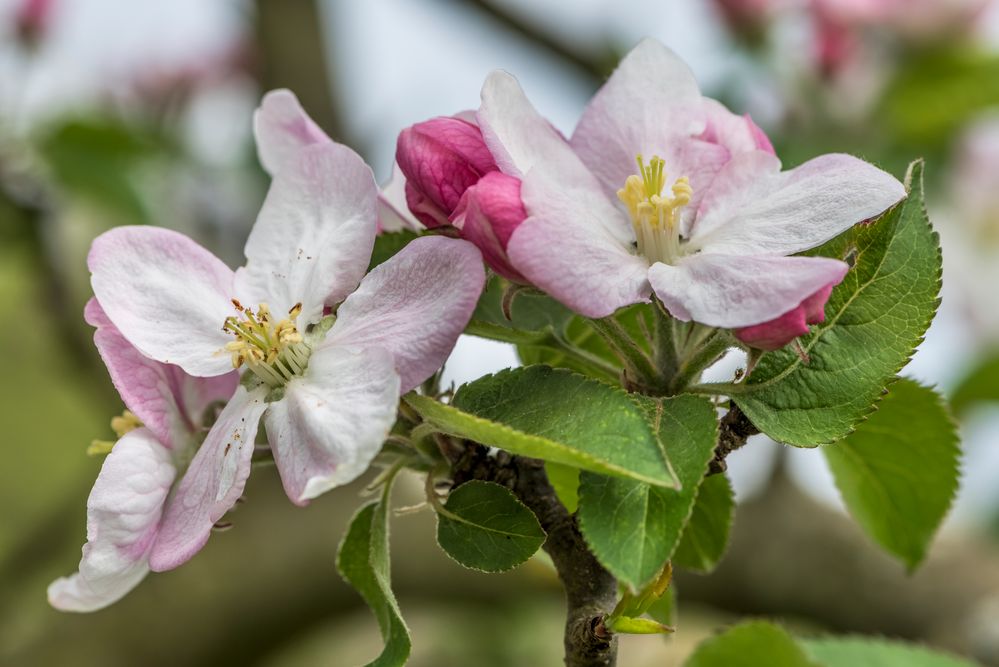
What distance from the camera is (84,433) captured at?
14.3ft

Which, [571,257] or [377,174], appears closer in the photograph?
[571,257]

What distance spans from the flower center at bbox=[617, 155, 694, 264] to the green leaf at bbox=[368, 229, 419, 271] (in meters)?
0.12

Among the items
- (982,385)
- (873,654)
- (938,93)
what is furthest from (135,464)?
(938,93)

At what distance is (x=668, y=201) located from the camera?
2.00 feet

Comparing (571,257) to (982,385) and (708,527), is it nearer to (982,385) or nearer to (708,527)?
(708,527)

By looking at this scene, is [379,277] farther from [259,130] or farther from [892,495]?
[892,495]

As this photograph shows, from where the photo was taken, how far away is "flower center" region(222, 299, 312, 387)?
61 centimetres

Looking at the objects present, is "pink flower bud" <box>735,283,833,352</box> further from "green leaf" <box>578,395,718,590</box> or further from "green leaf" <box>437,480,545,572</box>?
"green leaf" <box>437,480,545,572</box>

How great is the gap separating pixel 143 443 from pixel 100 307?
0.27 feet

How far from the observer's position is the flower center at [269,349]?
0.61 meters

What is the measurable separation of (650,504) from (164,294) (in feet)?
0.95

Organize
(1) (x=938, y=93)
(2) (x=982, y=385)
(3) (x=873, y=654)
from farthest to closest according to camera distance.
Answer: (1) (x=938, y=93)
(2) (x=982, y=385)
(3) (x=873, y=654)

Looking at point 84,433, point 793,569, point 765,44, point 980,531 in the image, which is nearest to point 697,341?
point 793,569

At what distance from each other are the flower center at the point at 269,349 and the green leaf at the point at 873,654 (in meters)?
0.46
